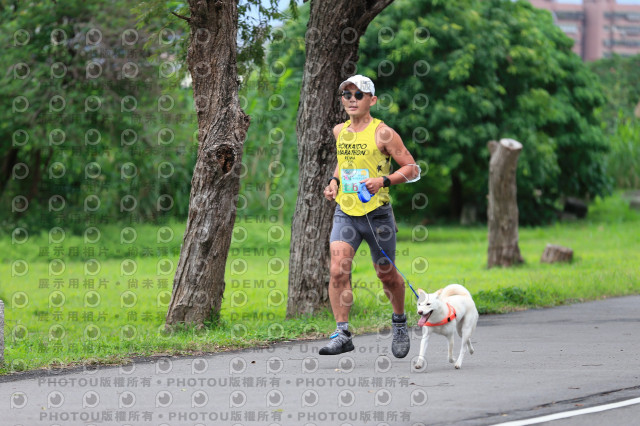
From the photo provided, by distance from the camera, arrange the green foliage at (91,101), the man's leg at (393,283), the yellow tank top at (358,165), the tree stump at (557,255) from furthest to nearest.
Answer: the green foliage at (91,101), the tree stump at (557,255), the man's leg at (393,283), the yellow tank top at (358,165)

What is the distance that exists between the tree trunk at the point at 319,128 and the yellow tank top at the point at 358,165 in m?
2.97

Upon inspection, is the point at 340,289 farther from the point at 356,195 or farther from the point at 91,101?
the point at 91,101

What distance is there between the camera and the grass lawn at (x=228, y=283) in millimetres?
10250

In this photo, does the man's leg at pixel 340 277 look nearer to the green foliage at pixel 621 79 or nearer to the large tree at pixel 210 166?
the large tree at pixel 210 166

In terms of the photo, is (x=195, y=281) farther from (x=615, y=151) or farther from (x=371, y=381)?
(x=615, y=151)

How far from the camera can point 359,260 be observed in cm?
2522

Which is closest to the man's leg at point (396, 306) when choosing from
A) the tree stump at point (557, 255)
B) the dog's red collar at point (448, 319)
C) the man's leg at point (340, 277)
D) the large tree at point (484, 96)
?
the man's leg at point (340, 277)

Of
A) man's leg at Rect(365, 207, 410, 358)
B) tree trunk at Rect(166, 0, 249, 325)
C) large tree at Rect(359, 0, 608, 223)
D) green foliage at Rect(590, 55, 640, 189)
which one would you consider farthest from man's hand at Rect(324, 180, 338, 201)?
green foliage at Rect(590, 55, 640, 189)

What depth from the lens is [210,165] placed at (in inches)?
420

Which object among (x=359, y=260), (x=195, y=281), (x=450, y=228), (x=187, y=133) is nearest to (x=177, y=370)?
(x=195, y=281)

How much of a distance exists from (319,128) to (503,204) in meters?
9.80

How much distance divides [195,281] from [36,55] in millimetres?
16034

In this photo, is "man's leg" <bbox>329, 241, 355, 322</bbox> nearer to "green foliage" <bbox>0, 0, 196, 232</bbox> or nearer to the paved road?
the paved road

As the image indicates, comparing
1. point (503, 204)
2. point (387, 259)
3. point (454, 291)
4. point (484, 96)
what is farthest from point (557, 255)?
point (454, 291)
